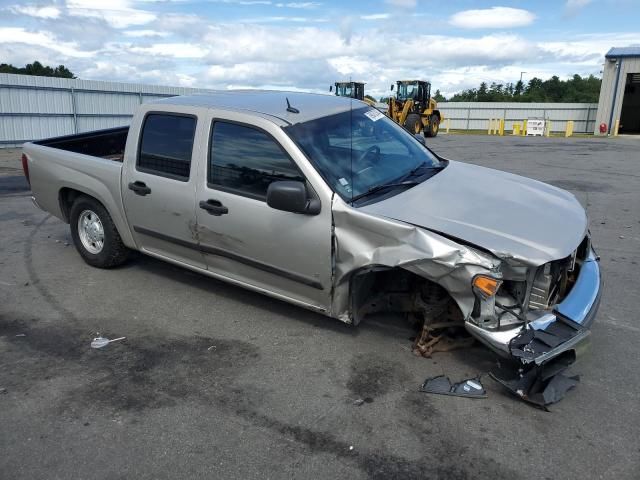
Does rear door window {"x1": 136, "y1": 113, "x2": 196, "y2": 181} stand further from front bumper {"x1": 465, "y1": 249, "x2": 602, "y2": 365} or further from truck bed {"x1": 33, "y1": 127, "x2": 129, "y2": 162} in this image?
front bumper {"x1": 465, "y1": 249, "x2": 602, "y2": 365}

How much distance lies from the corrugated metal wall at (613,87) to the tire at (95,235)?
126 feet

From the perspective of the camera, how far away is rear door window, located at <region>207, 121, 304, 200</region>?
12.6 feet

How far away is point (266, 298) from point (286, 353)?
3.26 feet

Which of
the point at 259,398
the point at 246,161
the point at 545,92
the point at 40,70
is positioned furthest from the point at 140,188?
the point at 545,92

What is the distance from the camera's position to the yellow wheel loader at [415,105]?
2841cm

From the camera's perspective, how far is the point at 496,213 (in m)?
3.54

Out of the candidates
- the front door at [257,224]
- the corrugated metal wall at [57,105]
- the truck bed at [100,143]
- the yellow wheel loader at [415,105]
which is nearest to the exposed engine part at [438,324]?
the front door at [257,224]

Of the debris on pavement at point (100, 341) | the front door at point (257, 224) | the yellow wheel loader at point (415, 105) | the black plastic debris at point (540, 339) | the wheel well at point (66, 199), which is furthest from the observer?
the yellow wheel loader at point (415, 105)

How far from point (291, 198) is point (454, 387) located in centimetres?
164

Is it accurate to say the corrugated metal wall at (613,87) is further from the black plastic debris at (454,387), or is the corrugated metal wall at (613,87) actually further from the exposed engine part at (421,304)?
the black plastic debris at (454,387)

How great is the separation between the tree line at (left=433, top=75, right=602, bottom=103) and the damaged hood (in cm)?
6543

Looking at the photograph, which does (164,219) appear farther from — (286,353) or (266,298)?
(286,353)

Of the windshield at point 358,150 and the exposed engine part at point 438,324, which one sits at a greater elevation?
the windshield at point 358,150

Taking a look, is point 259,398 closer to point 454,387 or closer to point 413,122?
point 454,387
